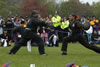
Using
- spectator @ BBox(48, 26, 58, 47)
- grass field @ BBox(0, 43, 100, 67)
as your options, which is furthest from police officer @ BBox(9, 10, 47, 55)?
spectator @ BBox(48, 26, 58, 47)

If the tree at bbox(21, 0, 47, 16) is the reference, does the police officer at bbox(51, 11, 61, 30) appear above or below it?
below

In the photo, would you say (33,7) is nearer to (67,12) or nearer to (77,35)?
(67,12)

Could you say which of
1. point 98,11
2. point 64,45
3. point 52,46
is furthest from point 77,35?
point 98,11

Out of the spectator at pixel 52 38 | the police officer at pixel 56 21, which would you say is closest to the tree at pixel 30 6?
the police officer at pixel 56 21

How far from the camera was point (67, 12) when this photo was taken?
48.9 m

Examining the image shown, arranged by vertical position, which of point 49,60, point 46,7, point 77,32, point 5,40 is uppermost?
point 46,7

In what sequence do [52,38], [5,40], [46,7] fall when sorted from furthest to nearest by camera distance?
1. [46,7]
2. [52,38]
3. [5,40]

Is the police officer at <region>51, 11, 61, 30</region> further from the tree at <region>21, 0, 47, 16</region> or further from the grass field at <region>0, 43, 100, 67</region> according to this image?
the tree at <region>21, 0, 47, 16</region>

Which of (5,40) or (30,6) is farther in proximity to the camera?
(30,6)

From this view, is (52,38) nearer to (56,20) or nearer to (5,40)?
(56,20)

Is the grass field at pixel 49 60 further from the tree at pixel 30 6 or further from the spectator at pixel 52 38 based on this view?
the tree at pixel 30 6

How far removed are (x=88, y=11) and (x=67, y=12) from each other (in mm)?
13782

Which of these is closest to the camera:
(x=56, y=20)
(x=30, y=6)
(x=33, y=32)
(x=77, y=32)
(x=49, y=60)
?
(x=49, y=60)

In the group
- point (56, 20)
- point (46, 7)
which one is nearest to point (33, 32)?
point (56, 20)
